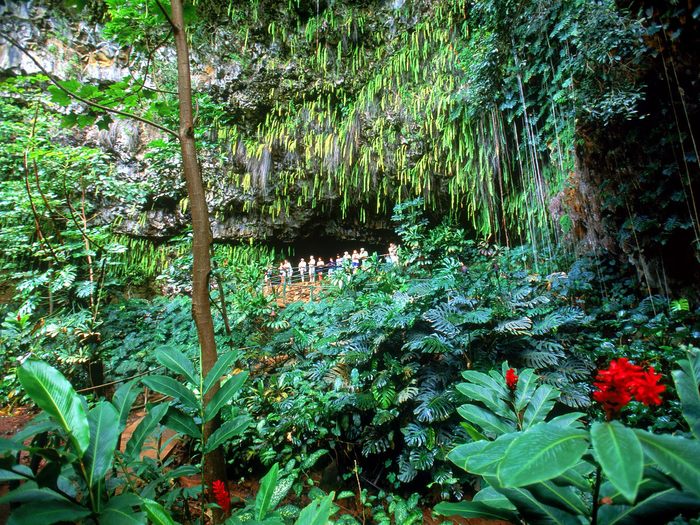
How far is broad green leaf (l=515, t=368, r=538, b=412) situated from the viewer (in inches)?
37.6

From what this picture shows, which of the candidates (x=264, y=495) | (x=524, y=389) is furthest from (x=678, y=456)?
(x=264, y=495)

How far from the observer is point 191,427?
1.09 m

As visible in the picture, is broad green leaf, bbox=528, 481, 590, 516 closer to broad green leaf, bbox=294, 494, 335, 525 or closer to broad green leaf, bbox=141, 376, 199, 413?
broad green leaf, bbox=294, 494, 335, 525

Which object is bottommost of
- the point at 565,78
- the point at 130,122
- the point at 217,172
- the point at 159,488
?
the point at 159,488

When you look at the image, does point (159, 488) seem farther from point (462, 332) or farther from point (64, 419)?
point (462, 332)

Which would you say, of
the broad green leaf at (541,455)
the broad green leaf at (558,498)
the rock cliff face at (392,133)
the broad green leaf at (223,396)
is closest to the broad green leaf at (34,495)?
the broad green leaf at (223,396)

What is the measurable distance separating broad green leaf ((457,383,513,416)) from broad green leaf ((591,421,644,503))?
498 millimetres

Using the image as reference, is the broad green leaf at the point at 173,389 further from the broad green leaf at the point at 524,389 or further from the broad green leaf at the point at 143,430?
the broad green leaf at the point at 524,389

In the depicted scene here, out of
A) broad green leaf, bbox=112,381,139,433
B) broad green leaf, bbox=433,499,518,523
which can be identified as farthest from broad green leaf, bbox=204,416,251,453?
broad green leaf, bbox=433,499,518,523

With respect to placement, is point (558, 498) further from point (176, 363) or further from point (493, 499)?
point (176, 363)

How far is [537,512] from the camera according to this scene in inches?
26.3

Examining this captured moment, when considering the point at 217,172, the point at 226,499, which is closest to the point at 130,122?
the point at 217,172

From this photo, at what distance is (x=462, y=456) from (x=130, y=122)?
1014 centimetres

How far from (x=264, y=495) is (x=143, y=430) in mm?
451
